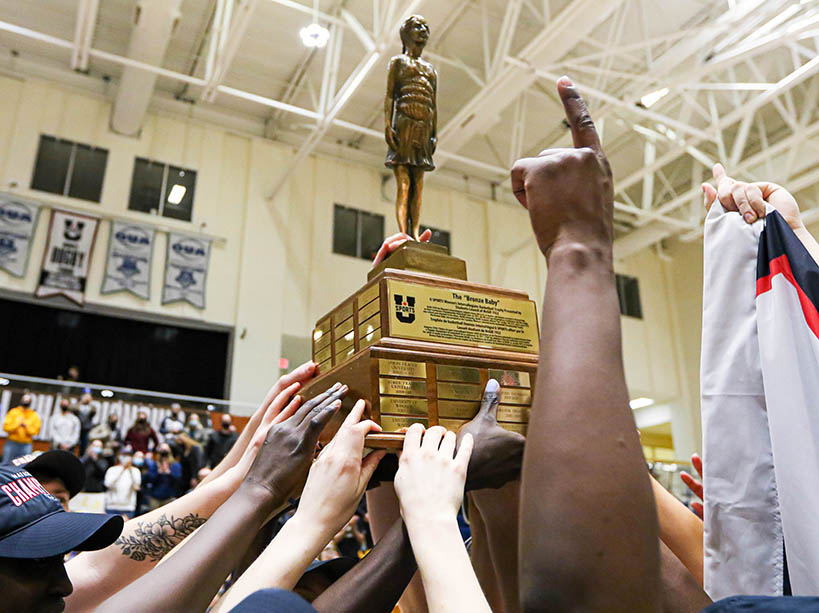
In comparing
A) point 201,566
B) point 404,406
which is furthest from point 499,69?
point 201,566

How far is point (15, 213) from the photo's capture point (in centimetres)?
1215

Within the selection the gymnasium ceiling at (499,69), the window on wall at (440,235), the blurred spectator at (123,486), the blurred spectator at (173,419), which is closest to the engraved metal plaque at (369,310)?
the gymnasium ceiling at (499,69)

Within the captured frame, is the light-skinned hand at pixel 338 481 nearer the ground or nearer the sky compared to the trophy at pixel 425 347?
nearer the ground

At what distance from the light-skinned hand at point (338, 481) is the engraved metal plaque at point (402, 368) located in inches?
9.2

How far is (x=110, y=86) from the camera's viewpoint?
45.3 feet

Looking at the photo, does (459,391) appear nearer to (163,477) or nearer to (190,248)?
(163,477)

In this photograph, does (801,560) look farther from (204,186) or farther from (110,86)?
(110,86)

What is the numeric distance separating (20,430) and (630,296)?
570 inches

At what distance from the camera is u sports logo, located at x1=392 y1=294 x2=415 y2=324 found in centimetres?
187

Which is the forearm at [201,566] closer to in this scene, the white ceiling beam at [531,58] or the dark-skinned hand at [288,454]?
the dark-skinned hand at [288,454]

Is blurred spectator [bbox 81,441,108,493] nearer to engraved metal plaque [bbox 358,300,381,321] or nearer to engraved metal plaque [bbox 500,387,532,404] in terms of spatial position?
engraved metal plaque [bbox 358,300,381,321]

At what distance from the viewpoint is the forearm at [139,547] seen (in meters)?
1.83

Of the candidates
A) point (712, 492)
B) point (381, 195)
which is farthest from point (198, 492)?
point (381, 195)

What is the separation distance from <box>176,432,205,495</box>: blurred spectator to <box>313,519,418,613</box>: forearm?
9.06 m
